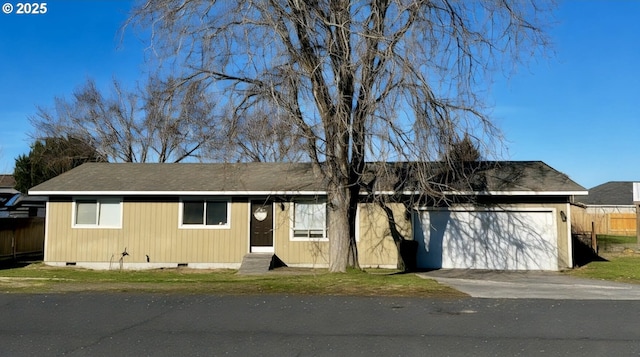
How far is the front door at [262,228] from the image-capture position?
1914cm

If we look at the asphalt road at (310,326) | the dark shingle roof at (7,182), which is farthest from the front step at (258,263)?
the dark shingle roof at (7,182)

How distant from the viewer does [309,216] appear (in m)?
19.1

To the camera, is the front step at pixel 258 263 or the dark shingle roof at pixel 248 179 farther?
the dark shingle roof at pixel 248 179

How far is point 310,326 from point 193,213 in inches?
487

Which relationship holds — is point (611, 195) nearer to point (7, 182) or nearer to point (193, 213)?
point (193, 213)

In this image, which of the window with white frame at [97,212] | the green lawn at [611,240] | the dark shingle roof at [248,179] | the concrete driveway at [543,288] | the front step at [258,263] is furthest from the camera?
the green lawn at [611,240]

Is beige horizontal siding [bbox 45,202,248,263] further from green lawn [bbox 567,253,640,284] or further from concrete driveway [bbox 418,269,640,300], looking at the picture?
green lawn [bbox 567,253,640,284]

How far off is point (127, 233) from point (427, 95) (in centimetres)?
1217

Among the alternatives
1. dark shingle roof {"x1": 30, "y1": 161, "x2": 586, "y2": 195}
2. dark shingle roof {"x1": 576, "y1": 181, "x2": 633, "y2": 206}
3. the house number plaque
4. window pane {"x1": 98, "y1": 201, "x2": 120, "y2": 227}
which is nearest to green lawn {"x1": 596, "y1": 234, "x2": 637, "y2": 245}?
dark shingle roof {"x1": 30, "y1": 161, "x2": 586, "y2": 195}

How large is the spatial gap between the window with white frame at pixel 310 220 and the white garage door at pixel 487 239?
3218 mm

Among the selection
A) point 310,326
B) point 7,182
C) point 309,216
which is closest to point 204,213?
point 309,216

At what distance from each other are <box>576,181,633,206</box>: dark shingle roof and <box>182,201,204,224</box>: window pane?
36160 mm

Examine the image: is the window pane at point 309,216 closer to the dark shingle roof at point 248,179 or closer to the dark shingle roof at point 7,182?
the dark shingle roof at point 248,179

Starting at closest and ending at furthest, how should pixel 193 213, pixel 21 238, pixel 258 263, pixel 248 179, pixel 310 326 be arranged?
1. pixel 310 326
2. pixel 258 263
3. pixel 193 213
4. pixel 248 179
5. pixel 21 238
